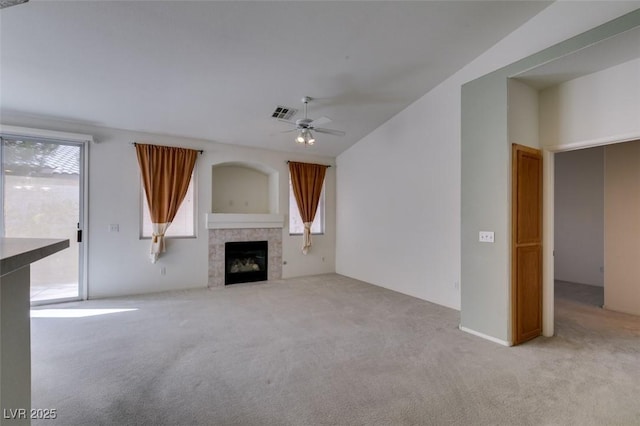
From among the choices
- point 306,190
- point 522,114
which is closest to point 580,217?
point 522,114

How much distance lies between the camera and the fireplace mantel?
577 cm

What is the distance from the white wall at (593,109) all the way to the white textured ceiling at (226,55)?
0.99 meters

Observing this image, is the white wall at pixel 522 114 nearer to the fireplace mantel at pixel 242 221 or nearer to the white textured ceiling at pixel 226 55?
the white textured ceiling at pixel 226 55

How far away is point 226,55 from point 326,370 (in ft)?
11.7

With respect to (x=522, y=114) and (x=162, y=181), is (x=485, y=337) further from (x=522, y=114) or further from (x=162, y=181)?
(x=162, y=181)

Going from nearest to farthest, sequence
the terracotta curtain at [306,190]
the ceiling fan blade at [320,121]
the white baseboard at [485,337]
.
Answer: the white baseboard at [485,337] < the ceiling fan blade at [320,121] < the terracotta curtain at [306,190]

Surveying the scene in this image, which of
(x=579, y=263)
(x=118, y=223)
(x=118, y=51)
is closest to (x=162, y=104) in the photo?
(x=118, y=51)

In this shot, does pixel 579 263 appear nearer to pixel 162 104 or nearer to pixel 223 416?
pixel 223 416

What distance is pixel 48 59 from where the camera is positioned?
3.23 m

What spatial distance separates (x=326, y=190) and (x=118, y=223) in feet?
13.9

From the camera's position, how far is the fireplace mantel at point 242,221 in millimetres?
5766

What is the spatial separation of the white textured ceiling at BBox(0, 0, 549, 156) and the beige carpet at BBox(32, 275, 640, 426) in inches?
119

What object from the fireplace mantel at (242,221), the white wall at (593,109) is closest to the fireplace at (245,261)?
the fireplace mantel at (242,221)

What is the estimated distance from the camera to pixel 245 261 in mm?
6297
